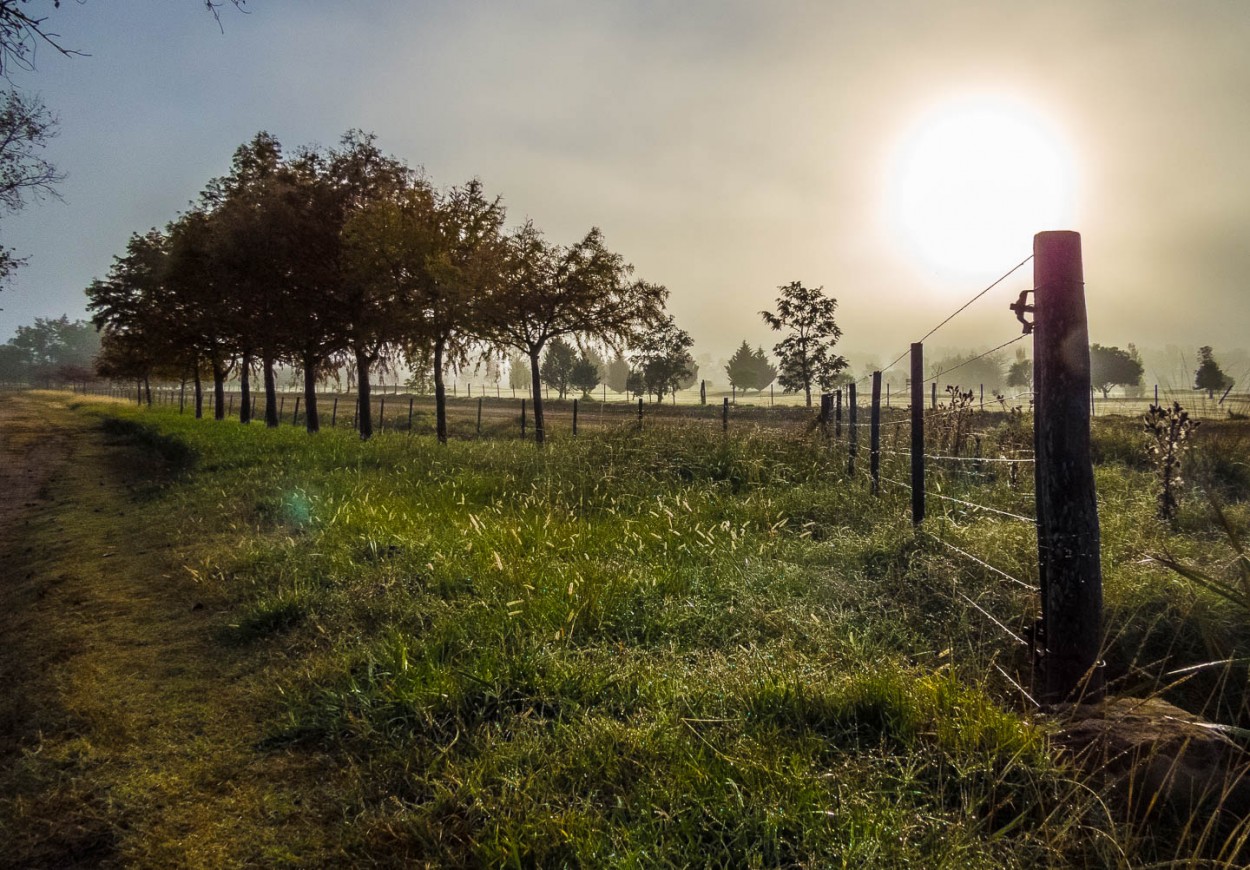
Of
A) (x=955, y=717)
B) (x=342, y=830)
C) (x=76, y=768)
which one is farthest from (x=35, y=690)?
(x=955, y=717)

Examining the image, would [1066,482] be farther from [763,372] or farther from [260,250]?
[763,372]

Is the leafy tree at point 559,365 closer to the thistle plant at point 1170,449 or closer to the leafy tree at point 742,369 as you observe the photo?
the leafy tree at point 742,369

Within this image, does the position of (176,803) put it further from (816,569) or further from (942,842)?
(816,569)

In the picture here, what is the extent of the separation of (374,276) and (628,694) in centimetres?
1819

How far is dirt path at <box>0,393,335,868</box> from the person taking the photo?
2.86 m

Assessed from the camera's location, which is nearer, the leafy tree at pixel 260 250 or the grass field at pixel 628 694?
the grass field at pixel 628 694

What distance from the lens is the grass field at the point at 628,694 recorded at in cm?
254

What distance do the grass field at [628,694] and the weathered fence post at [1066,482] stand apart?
205 mm

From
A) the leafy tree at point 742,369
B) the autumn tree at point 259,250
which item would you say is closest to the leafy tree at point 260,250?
the autumn tree at point 259,250

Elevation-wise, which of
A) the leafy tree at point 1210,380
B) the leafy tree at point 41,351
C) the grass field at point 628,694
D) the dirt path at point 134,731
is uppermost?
the leafy tree at point 41,351

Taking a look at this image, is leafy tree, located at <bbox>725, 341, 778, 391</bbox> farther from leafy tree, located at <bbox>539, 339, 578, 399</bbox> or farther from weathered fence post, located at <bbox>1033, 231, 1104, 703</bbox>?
weathered fence post, located at <bbox>1033, 231, 1104, 703</bbox>

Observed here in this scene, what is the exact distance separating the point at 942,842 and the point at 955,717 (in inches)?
32.0

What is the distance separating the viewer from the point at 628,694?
359 cm

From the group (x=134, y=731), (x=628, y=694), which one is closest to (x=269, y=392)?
(x=134, y=731)
